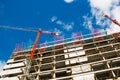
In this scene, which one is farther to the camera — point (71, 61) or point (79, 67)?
point (71, 61)

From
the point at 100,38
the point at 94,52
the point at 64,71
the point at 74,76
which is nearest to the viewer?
the point at 74,76

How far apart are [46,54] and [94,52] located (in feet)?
22.1

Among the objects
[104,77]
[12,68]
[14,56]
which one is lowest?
[104,77]

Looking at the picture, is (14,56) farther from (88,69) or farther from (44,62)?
(88,69)

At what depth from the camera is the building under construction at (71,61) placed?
80.4 feet

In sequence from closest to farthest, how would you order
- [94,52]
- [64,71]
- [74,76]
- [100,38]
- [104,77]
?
1. [74,76]
2. [104,77]
3. [64,71]
4. [94,52]
5. [100,38]

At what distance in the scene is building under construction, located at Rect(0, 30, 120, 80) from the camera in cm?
2452

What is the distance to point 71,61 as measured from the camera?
1077 inches

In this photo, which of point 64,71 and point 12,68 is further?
point 12,68

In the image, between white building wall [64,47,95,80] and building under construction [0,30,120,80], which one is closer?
white building wall [64,47,95,80]

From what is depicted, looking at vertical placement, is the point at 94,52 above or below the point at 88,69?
above

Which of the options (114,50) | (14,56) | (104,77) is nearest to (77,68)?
(104,77)

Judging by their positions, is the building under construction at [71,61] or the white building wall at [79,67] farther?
the building under construction at [71,61]

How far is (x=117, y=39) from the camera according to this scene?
29.7 metres
